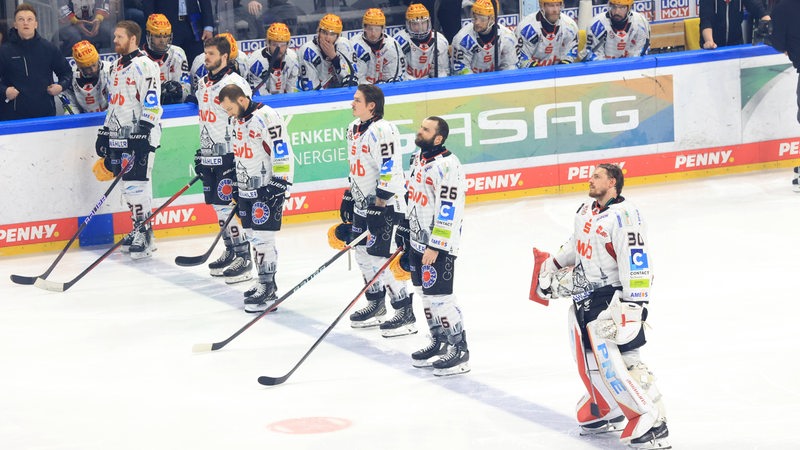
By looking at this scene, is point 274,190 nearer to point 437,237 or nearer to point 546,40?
point 437,237

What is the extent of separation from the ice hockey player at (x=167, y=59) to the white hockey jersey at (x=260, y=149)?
3087mm

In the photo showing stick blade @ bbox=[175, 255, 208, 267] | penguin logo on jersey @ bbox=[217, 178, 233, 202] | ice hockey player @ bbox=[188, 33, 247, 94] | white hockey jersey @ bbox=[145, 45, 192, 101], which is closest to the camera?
penguin logo on jersey @ bbox=[217, 178, 233, 202]

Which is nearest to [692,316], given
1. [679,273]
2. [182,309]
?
[679,273]

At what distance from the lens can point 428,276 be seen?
9.12 m

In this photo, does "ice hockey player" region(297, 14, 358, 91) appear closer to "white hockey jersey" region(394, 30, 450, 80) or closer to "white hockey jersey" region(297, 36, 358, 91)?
"white hockey jersey" region(297, 36, 358, 91)

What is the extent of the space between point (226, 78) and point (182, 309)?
2106 millimetres

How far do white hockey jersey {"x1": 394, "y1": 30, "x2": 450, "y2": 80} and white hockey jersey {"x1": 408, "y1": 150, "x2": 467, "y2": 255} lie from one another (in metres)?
6.86

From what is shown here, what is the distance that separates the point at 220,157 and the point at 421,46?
417cm

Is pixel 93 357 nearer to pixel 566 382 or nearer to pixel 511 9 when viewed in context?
pixel 566 382

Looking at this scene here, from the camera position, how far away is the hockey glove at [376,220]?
401 inches

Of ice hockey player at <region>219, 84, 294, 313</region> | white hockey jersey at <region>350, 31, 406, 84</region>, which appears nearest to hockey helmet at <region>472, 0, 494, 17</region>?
white hockey jersey at <region>350, 31, 406, 84</region>

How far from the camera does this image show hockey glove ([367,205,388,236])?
33.4 ft

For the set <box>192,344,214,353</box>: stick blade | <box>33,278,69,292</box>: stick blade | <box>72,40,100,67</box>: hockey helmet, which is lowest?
<box>192,344,214,353</box>: stick blade

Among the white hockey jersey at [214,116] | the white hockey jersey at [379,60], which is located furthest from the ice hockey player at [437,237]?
the white hockey jersey at [379,60]
